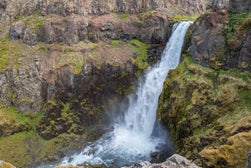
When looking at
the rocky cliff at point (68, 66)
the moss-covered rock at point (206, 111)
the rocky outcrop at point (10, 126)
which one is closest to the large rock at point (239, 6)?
the moss-covered rock at point (206, 111)

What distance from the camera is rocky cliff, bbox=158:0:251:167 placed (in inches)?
613

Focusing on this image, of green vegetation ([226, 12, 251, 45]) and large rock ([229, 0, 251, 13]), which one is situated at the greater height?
large rock ([229, 0, 251, 13])

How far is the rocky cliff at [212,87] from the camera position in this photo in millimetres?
15570

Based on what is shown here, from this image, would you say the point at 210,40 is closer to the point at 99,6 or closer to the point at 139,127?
the point at 139,127

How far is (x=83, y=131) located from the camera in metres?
24.9

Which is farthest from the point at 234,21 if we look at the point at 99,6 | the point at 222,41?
the point at 99,6

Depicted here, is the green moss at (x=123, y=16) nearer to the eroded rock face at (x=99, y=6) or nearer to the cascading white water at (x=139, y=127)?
the eroded rock face at (x=99, y=6)

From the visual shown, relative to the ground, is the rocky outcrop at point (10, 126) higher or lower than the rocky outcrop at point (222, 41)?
lower

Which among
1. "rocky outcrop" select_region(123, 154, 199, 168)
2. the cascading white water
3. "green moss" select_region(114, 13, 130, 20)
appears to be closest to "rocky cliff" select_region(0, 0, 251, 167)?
"green moss" select_region(114, 13, 130, 20)

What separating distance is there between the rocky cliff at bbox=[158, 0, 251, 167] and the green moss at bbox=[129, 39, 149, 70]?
20.1ft

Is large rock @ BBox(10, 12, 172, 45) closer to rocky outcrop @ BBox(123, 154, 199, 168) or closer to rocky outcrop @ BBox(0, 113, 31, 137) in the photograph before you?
rocky outcrop @ BBox(0, 113, 31, 137)

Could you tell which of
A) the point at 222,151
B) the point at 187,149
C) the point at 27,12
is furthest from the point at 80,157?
the point at 27,12

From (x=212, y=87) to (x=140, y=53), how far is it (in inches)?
462

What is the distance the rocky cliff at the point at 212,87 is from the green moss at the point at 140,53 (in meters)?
6.13
